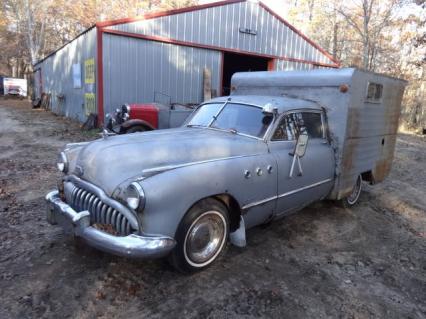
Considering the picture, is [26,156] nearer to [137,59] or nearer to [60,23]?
[137,59]

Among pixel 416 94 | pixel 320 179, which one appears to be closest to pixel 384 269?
pixel 320 179

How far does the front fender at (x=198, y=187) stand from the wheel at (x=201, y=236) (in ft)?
0.41

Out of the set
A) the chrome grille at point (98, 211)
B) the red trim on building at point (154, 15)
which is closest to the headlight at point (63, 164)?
the chrome grille at point (98, 211)

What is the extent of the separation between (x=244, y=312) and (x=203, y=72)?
1201cm

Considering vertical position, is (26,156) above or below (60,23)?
below

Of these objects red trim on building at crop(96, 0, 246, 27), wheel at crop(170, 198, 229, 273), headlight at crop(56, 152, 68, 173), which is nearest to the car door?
wheel at crop(170, 198, 229, 273)

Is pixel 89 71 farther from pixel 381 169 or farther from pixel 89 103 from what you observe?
pixel 381 169

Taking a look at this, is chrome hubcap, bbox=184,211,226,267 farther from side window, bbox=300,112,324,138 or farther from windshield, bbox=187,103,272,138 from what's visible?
side window, bbox=300,112,324,138

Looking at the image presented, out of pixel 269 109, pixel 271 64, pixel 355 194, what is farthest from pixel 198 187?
pixel 271 64

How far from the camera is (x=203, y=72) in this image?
45.3 ft

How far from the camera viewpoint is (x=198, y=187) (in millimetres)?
3051

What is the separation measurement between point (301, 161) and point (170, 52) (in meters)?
9.85

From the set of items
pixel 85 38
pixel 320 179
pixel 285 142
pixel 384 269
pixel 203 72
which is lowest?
pixel 384 269

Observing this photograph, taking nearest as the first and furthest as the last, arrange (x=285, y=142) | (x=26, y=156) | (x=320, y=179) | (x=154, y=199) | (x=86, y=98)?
(x=154, y=199)
(x=285, y=142)
(x=320, y=179)
(x=26, y=156)
(x=86, y=98)
